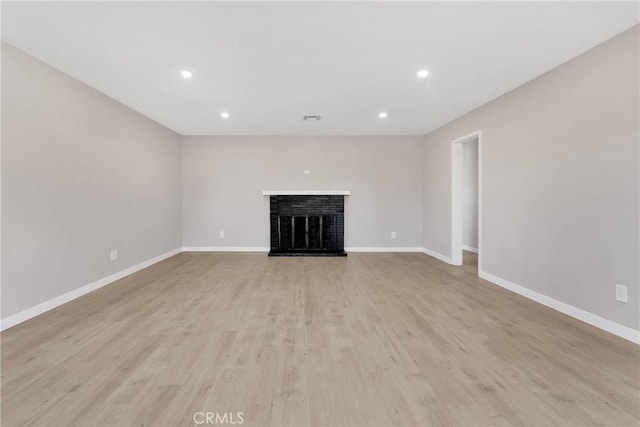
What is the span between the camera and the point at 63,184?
9.65 feet

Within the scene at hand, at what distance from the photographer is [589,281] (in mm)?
2471

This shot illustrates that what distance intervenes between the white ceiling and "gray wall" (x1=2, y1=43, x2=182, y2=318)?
28cm

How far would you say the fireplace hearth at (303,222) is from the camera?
580 centimetres

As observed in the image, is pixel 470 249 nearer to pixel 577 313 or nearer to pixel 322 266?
pixel 322 266

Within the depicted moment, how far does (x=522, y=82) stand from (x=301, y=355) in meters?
3.58

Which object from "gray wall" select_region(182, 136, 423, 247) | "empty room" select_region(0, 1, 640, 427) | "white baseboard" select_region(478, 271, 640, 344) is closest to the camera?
"empty room" select_region(0, 1, 640, 427)

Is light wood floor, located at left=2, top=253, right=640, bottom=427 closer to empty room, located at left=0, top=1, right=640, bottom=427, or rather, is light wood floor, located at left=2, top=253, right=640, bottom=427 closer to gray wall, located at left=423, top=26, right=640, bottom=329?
empty room, located at left=0, top=1, right=640, bottom=427

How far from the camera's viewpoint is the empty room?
1573 mm

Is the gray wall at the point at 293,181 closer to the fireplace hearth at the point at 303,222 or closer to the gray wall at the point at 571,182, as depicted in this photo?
the fireplace hearth at the point at 303,222

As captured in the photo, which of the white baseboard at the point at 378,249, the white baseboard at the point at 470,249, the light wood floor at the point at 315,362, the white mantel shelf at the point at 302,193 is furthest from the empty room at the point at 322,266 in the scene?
the white baseboard at the point at 470,249

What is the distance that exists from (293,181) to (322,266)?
6.82 feet

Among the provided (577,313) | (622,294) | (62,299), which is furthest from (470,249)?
(62,299)

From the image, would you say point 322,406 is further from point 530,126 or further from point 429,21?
point 530,126

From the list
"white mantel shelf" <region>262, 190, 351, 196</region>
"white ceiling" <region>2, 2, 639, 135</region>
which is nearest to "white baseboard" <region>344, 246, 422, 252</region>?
"white mantel shelf" <region>262, 190, 351, 196</region>
